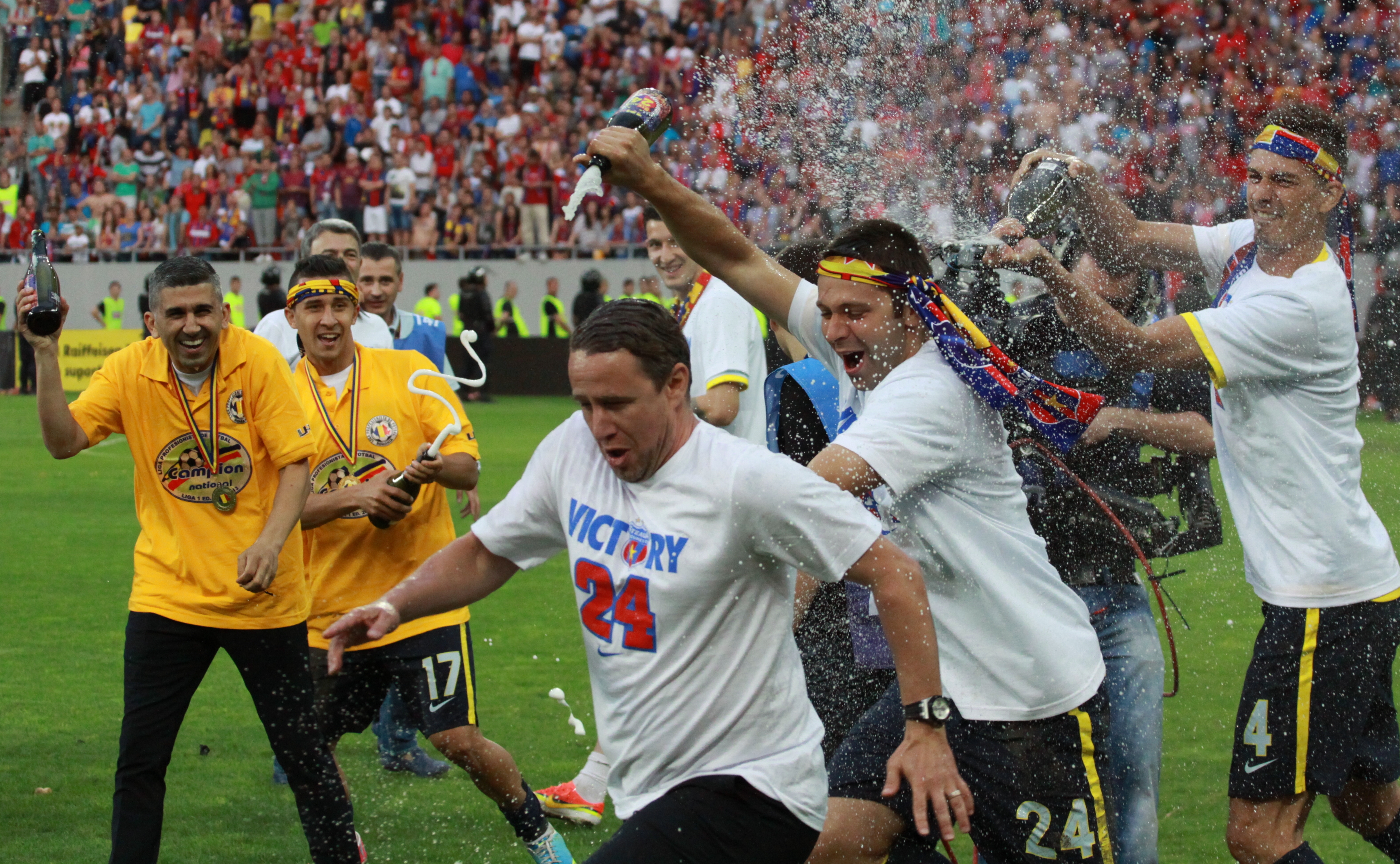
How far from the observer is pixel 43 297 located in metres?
4.57

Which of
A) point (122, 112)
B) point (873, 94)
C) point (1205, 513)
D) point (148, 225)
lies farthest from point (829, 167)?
point (122, 112)

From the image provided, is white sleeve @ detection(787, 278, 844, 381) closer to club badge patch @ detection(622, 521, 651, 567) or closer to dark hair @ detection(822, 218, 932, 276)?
dark hair @ detection(822, 218, 932, 276)

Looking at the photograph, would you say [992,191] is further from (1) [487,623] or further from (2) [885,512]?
(2) [885,512]

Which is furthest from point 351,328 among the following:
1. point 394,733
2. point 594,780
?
point 594,780

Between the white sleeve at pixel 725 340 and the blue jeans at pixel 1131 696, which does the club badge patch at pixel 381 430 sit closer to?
the white sleeve at pixel 725 340

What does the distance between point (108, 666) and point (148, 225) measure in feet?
78.1

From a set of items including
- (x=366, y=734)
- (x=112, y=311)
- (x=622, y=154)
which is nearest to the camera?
(x=622, y=154)

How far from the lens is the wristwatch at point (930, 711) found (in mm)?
3098

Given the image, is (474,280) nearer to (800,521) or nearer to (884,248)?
(884,248)

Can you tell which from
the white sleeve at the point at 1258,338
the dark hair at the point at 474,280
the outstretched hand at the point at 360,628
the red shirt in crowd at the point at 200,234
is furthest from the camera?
the red shirt in crowd at the point at 200,234

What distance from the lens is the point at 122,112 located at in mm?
31797

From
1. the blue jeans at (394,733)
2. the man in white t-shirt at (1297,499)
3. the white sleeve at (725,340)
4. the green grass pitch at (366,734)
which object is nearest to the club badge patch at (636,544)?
the man in white t-shirt at (1297,499)

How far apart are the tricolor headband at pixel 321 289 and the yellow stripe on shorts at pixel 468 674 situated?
1.23 m

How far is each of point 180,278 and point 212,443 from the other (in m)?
0.51
